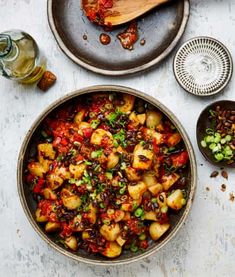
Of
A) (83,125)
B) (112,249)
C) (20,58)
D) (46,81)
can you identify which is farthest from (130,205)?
(20,58)

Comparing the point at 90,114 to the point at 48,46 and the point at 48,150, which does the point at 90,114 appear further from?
the point at 48,46

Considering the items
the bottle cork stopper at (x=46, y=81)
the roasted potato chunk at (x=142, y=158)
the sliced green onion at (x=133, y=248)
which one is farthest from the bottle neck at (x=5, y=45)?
the sliced green onion at (x=133, y=248)

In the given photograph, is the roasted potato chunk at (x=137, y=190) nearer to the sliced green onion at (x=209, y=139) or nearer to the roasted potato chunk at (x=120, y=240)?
the roasted potato chunk at (x=120, y=240)

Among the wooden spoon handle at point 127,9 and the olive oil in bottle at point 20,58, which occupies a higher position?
the wooden spoon handle at point 127,9

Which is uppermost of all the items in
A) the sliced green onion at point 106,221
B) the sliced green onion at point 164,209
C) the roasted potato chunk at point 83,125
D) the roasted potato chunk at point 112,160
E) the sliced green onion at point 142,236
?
the roasted potato chunk at point 83,125

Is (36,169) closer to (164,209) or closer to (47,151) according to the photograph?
(47,151)

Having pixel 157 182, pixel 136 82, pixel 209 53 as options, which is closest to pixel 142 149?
pixel 157 182
